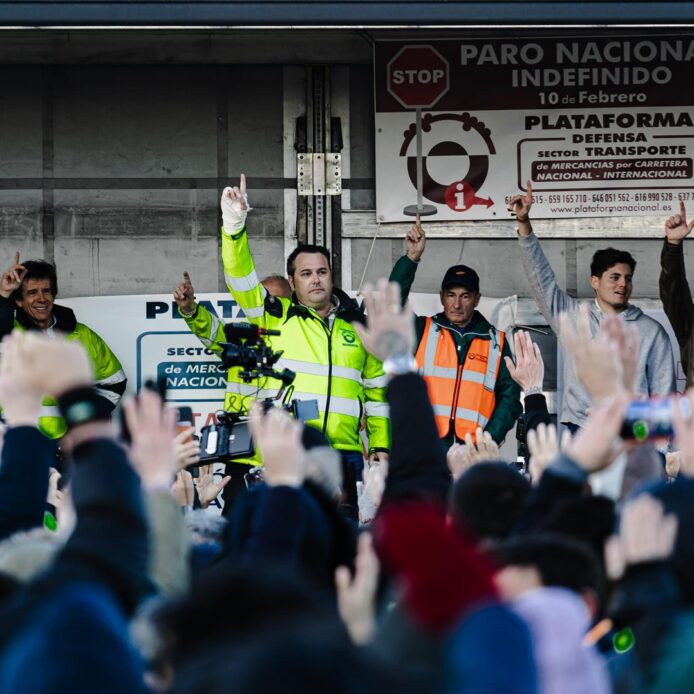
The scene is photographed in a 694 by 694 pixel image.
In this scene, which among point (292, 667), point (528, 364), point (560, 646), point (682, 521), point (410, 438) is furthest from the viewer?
point (528, 364)

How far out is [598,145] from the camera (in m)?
9.05

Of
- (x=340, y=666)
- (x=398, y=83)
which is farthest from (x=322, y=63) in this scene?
(x=340, y=666)

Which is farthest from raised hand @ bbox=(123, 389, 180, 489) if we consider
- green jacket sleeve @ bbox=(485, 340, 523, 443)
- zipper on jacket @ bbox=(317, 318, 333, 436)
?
green jacket sleeve @ bbox=(485, 340, 523, 443)

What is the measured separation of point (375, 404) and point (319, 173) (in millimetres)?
2451

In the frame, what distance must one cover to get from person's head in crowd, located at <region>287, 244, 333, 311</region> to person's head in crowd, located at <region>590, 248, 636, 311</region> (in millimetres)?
1865

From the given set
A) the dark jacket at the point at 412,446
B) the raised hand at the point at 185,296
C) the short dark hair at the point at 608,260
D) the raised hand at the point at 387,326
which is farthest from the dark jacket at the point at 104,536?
the short dark hair at the point at 608,260

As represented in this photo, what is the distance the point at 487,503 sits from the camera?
10.4 ft

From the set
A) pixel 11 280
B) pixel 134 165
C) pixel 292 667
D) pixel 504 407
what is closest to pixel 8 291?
pixel 11 280

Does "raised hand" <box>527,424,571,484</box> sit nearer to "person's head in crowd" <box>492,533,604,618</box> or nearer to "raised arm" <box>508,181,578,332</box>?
"person's head in crowd" <box>492,533,604,618</box>

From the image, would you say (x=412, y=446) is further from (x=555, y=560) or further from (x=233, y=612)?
(x=233, y=612)

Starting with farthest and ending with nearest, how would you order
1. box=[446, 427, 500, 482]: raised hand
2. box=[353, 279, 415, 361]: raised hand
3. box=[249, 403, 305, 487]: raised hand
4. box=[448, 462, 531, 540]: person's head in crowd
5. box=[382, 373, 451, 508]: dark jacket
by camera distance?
box=[446, 427, 500, 482]: raised hand, box=[353, 279, 415, 361]: raised hand, box=[382, 373, 451, 508]: dark jacket, box=[448, 462, 531, 540]: person's head in crowd, box=[249, 403, 305, 487]: raised hand

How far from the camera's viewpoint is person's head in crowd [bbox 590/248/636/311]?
8203 millimetres

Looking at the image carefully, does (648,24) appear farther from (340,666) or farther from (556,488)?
(340,666)

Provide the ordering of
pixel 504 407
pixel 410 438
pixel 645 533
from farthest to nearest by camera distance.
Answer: pixel 504 407 < pixel 410 438 < pixel 645 533
